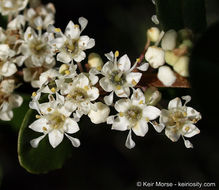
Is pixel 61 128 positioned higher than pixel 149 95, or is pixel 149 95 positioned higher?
pixel 149 95

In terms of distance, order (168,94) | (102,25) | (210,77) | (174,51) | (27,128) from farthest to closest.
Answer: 1. (102,25)
2. (168,94)
3. (27,128)
4. (174,51)
5. (210,77)

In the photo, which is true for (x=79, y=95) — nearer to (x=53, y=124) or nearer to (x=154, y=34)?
(x=53, y=124)

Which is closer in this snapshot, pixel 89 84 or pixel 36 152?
pixel 89 84

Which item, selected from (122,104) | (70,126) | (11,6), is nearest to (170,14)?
(122,104)

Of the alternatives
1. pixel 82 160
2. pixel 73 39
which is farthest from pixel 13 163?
pixel 73 39

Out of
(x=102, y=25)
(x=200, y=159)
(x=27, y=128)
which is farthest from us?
(x=102, y=25)

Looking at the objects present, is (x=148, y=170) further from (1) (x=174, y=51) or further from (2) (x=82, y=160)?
(1) (x=174, y=51)
